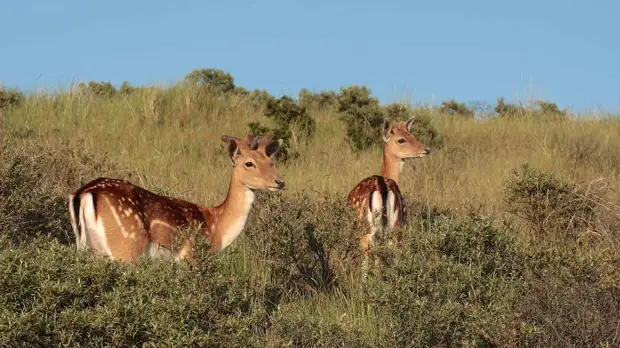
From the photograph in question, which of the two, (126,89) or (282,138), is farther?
(126,89)

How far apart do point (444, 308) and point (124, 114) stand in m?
10.6

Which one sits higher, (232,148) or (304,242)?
(232,148)

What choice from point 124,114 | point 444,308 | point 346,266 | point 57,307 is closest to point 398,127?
point 346,266

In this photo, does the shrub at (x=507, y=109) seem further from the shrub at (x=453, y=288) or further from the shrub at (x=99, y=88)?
the shrub at (x=453, y=288)

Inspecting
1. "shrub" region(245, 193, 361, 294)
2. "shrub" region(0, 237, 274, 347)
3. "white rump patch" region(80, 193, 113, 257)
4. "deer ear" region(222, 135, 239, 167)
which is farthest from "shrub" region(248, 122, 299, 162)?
"shrub" region(0, 237, 274, 347)

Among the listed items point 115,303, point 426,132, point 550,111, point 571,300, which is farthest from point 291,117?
point 115,303

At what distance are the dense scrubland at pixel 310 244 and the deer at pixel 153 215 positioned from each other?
23 cm

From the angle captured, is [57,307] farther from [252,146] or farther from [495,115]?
[495,115]

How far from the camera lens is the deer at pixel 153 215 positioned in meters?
6.97

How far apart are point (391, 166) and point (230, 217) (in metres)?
4.17

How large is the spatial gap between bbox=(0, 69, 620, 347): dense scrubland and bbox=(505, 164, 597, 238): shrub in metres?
0.02

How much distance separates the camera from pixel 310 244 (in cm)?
856

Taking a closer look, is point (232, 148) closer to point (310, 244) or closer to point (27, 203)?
point (310, 244)

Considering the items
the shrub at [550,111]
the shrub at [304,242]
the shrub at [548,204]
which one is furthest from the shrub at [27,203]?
the shrub at [550,111]
